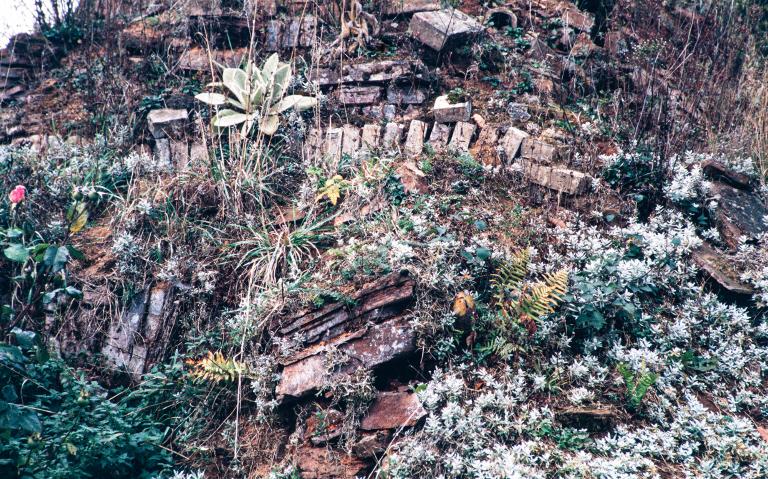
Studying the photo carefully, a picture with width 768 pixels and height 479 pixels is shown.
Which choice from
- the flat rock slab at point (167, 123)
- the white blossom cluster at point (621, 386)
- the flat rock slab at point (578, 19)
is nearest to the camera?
the white blossom cluster at point (621, 386)

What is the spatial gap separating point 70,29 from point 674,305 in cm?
701

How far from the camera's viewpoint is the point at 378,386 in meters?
3.68

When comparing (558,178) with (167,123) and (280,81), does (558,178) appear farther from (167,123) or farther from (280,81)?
(167,123)

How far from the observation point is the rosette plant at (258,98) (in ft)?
16.8

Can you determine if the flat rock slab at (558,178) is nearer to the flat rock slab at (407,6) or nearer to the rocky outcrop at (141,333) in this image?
the flat rock slab at (407,6)

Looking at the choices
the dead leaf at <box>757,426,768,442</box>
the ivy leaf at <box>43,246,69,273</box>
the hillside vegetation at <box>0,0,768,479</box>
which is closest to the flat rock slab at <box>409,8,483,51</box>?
the hillside vegetation at <box>0,0,768,479</box>

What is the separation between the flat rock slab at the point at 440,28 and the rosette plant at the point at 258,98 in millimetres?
1404

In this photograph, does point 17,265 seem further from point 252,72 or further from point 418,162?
point 418,162

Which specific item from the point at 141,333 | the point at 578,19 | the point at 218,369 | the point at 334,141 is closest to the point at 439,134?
the point at 334,141

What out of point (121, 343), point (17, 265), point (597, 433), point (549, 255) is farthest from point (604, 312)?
point (17, 265)

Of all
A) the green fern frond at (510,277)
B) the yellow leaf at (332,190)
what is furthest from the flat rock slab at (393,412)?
the yellow leaf at (332,190)

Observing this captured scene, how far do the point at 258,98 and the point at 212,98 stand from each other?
0.45 m

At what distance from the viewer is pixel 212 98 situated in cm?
525

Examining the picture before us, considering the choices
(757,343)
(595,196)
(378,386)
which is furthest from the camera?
(595,196)
